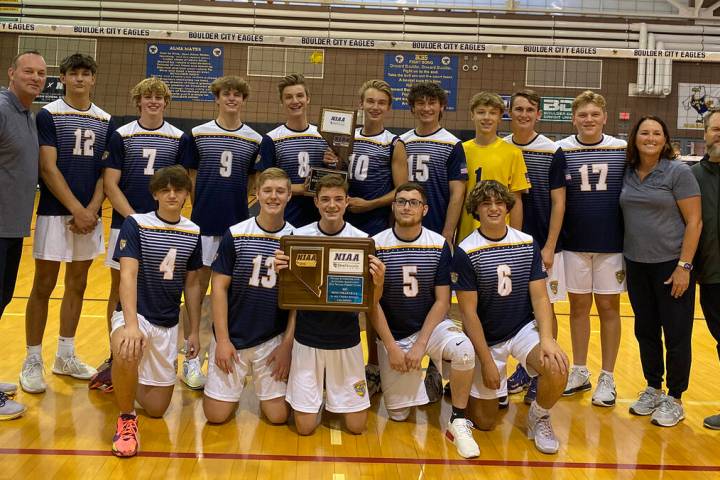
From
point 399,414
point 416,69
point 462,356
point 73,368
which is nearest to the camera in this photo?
point 462,356

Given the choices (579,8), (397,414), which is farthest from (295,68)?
(397,414)

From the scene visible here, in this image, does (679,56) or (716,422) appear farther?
(679,56)

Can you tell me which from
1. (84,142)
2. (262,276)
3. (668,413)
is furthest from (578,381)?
(84,142)

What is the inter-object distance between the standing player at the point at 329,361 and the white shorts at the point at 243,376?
137 mm

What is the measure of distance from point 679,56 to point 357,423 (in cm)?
849

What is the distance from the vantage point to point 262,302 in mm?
4004

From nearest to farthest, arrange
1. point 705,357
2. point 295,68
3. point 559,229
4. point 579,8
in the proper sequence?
point 559,229 < point 705,357 < point 295,68 < point 579,8

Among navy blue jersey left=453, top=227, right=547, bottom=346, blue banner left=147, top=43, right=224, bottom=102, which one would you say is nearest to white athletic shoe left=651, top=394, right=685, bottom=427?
navy blue jersey left=453, top=227, right=547, bottom=346

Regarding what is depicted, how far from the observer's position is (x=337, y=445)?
3729mm

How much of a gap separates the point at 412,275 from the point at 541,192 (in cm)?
126

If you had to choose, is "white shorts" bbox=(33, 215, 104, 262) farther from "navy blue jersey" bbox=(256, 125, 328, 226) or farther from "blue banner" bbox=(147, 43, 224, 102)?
"blue banner" bbox=(147, 43, 224, 102)

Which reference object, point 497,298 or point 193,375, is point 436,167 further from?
point 193,375

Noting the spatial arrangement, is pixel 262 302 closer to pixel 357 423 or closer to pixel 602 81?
pixel 357 423

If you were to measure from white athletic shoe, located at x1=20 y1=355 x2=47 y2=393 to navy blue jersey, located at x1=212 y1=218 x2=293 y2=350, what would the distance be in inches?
56.5
